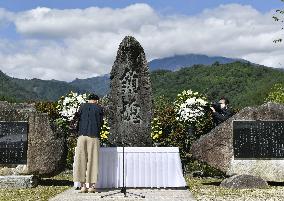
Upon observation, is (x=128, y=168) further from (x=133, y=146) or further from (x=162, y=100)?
(x=162, y=100)

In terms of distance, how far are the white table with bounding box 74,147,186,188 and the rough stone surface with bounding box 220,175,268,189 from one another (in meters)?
1.40

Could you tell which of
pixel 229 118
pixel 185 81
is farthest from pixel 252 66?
pixel 229 118

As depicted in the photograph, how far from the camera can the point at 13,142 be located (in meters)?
14.6

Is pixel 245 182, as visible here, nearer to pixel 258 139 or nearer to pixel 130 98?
pixel 258 139

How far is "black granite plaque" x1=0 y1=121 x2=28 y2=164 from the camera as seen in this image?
14.5 meters

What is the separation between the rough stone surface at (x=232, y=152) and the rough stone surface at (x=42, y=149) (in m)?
3.70

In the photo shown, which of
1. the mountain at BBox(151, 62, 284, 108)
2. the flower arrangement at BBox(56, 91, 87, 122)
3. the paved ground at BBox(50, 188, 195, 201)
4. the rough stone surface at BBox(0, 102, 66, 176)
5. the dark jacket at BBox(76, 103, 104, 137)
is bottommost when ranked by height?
the paved ground at BBox(50, 188, 195, 201)

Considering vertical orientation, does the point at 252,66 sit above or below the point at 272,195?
above

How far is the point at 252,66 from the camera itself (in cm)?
9475

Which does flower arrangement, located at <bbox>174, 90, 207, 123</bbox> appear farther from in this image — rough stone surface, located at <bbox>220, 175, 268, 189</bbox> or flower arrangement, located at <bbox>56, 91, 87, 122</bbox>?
rough stone surface, located at <bbox>220, 175, 268, 189</bbox>

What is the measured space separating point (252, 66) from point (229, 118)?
268 feet

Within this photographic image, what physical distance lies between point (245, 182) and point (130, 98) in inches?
148

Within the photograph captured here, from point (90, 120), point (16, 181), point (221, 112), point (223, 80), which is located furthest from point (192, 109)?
point (223, 80)

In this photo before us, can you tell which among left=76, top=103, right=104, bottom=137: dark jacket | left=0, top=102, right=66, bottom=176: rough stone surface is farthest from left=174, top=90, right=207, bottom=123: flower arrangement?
left=76, top=103, right=104, bottom=137: dark jacket
